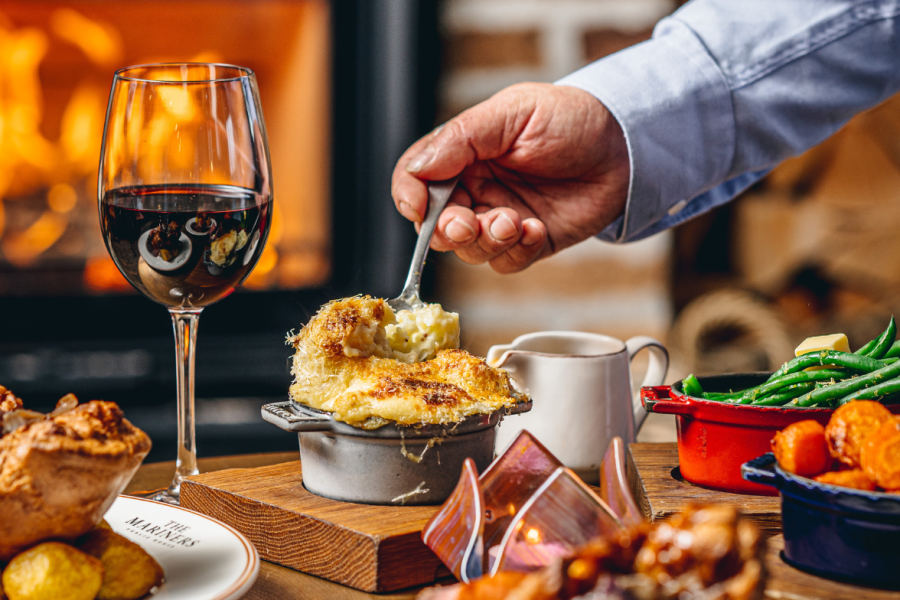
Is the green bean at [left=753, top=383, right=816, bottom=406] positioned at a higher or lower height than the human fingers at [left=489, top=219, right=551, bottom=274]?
lower

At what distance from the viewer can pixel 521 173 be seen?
1.19 metres

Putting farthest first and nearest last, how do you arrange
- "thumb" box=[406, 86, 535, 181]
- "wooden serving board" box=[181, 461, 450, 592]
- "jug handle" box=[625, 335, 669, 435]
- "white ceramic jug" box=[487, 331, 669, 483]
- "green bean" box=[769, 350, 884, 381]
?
"thumb" box=[406, 86, 535, 181] → "jug handle" box=[625, 335, 669, 435] → "white ceramic jug" box=[487, 331, 669, 483] → "green bean" box=[769, 350, 884, 381] → "wooden serving board" box=[181, 461, 450, 592]

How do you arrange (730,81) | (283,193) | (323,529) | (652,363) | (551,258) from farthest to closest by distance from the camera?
(283,193), (551,258), (730,81), (652,363), (323,529)

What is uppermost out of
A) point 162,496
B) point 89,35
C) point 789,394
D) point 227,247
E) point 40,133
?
point 89,35

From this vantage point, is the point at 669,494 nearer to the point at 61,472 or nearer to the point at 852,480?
the point at 852,480

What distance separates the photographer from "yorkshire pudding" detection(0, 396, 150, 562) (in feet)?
1.46

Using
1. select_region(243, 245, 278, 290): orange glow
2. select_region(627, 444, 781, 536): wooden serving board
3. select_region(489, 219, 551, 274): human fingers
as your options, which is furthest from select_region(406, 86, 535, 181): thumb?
select_region(243, 245, 278, 290): orange glow

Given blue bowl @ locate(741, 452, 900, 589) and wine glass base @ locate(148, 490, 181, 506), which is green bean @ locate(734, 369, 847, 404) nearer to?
blue bowl @ locate(741, 452, 900, 589)

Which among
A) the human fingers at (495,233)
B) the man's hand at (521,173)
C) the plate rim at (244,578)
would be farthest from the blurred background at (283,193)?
the plate rim at (244,578)

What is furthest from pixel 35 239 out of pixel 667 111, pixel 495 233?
pixel 667 111

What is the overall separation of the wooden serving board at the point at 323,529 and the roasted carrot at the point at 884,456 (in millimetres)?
262

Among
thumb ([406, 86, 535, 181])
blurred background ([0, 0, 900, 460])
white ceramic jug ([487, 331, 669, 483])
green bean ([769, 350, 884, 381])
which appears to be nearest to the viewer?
green bean ([769, 350, 884, 381])

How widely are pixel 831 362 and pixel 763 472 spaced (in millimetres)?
214

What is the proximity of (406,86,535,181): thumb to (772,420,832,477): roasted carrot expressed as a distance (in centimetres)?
61
